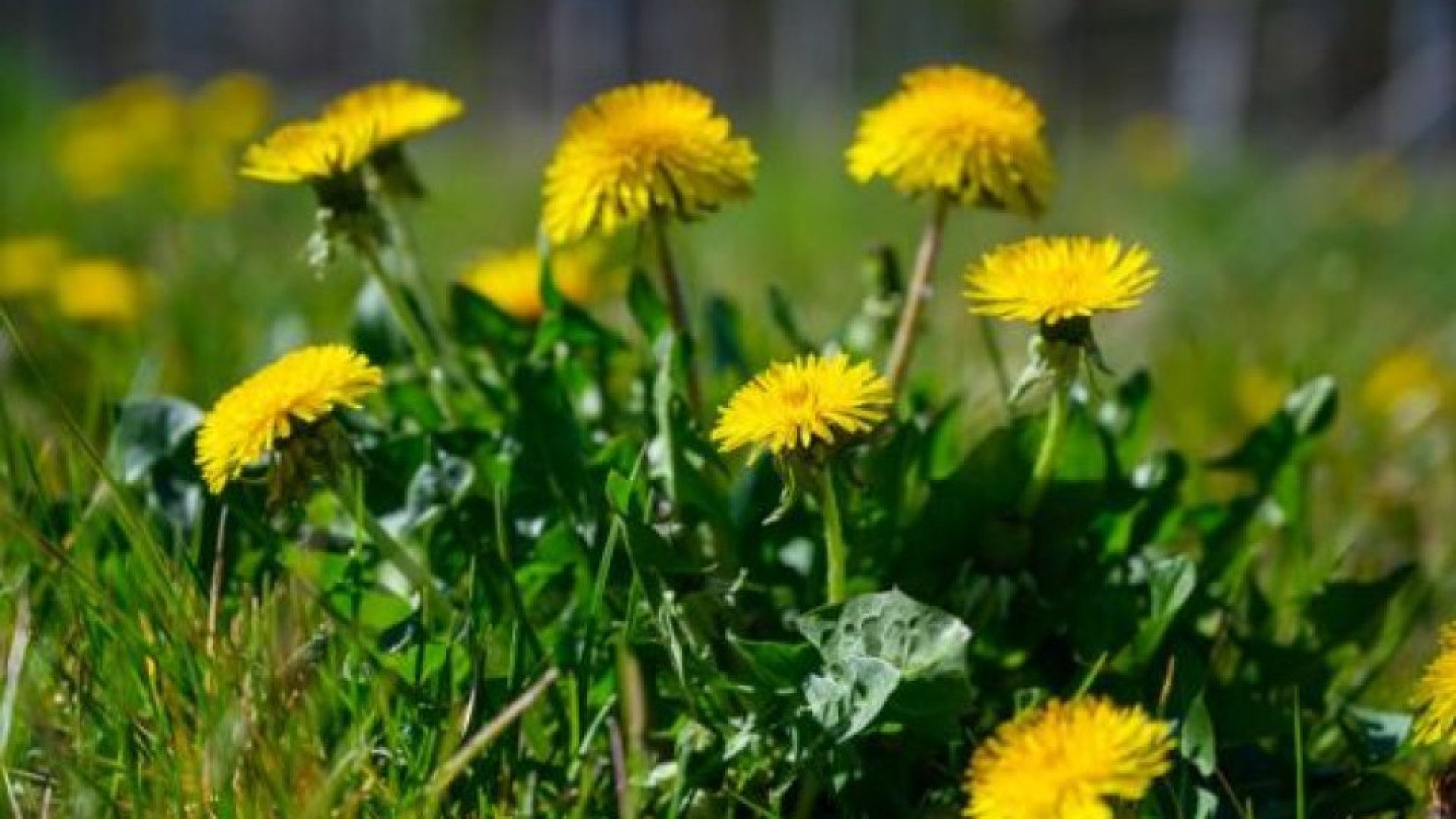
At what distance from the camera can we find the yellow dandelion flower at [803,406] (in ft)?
3.05

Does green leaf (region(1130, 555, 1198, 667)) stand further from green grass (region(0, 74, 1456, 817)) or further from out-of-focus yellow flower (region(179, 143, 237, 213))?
out-of-focus yellow flower (region(179, 143, 237, 213))

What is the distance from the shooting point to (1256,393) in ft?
6.73

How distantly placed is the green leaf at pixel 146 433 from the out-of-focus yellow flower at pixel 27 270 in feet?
3.01

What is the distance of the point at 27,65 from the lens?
5.83m

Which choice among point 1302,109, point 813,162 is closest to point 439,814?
point 813,162

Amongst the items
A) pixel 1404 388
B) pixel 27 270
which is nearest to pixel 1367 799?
pixel 1404 388

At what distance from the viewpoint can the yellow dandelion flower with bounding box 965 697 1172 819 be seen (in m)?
0.81

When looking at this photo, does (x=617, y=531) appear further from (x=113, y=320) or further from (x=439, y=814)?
(x=113, y=320)

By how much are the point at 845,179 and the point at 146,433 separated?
3.25 m

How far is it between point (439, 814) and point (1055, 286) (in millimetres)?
454

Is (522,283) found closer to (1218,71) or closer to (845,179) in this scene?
(845,179)

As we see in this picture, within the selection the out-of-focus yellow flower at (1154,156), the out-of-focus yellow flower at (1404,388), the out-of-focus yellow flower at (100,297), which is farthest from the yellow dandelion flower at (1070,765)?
the out-of-focus yellow flower at (1154,156)

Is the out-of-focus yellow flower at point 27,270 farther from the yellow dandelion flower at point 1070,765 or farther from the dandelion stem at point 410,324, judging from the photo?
the yellow dandelion flower at point 1070,765

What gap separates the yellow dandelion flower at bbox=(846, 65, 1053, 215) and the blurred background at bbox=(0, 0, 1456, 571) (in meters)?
0.17
